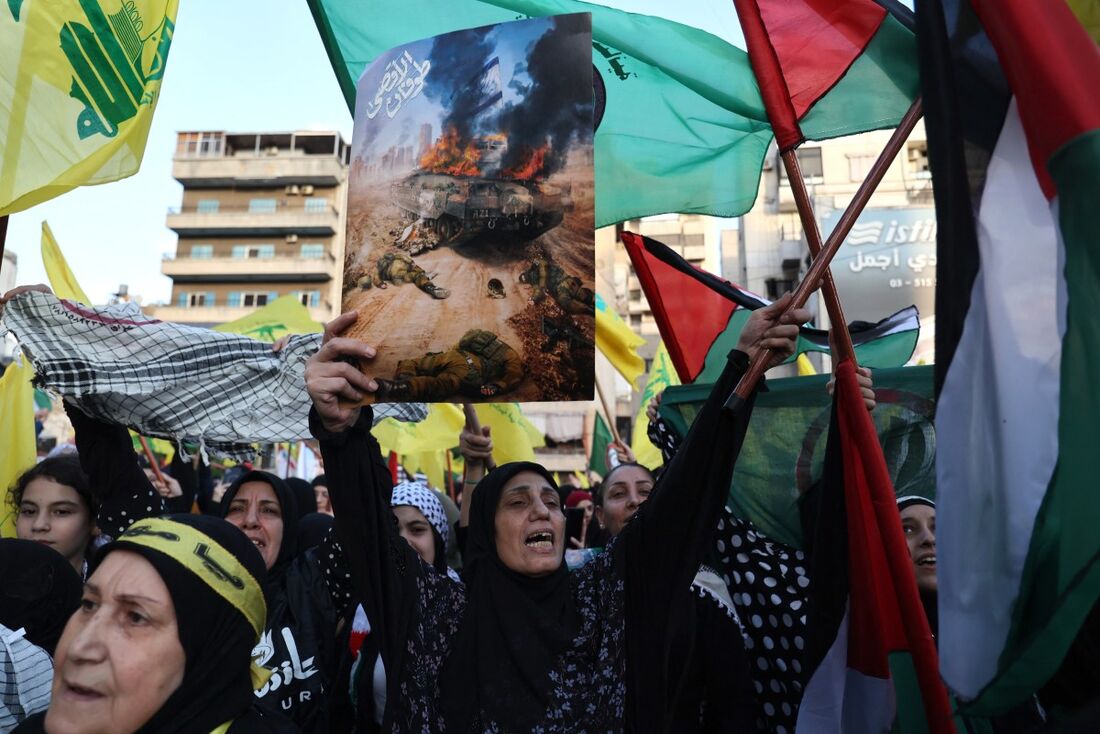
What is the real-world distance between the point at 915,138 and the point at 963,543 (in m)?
26.8

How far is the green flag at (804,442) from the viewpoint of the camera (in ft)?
8.89

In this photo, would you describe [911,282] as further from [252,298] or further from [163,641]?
[252,298]

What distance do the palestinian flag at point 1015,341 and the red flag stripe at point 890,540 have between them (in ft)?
1.20

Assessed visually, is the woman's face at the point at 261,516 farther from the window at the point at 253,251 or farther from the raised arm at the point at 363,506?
the window at the point at 253,251

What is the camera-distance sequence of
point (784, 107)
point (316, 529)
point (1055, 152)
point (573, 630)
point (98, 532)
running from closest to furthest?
point (1055, 152) < point (573, 630) < point (784, 107) < point (98, 532) < point (316, 529)

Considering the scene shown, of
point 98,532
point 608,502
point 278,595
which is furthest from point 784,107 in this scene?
point 98,532

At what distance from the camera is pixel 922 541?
2.52m

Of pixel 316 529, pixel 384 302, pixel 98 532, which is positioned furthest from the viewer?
pixel 316 529

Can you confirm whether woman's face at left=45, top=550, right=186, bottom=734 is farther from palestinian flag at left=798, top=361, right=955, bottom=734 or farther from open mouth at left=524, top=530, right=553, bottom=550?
palestinian flag at left=798, top=361, right=955, bottom=734

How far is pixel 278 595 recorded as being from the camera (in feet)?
9.37

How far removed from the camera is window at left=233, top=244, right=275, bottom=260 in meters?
52.1

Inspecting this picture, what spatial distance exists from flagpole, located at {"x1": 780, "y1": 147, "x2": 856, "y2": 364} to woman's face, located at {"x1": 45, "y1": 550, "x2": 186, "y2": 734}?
1.67 metres

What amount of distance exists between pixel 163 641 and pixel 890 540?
1576mm

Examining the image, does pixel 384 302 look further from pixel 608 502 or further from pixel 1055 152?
pixel 608 502
